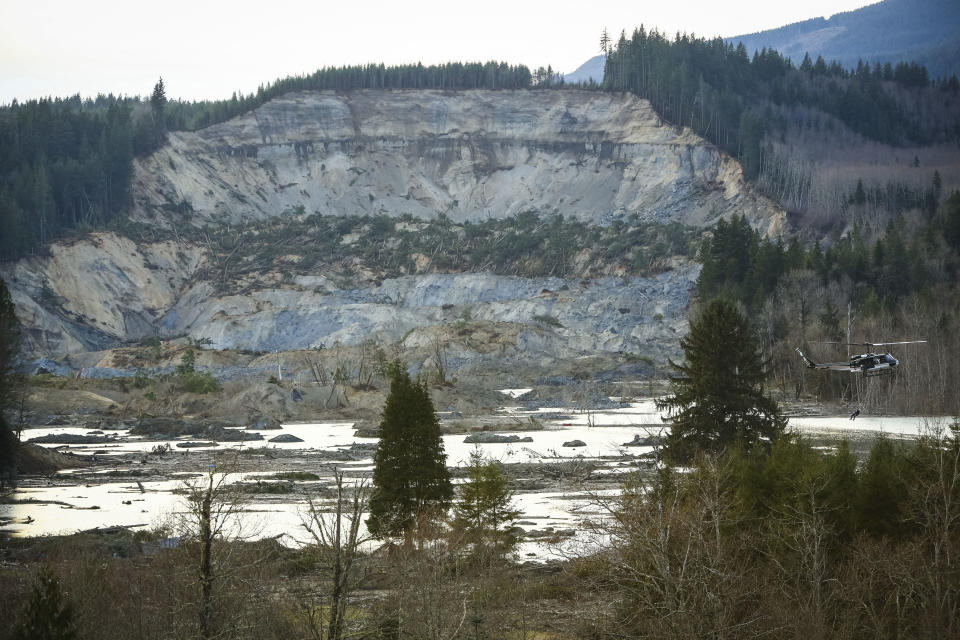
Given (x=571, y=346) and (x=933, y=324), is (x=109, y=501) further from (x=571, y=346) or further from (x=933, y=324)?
(x=571, y=346)

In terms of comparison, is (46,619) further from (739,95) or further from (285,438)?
(739,95)

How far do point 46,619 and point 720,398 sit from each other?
2672 cm

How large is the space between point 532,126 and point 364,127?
29945 mm

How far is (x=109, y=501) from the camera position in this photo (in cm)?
4631

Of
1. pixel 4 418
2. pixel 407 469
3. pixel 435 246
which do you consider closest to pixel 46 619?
pixel 407 469

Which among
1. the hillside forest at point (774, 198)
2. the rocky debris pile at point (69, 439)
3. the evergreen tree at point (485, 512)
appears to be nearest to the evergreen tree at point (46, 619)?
the evergreen tree at point (485, 512)

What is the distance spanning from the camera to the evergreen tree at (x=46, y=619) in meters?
19.0

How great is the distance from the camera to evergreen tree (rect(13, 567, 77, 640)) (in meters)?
19.0

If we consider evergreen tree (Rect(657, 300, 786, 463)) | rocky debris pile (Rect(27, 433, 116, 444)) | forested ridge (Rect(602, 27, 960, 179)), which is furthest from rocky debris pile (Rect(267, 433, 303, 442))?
forested ridge (Rect(602, 27, 960, 179))

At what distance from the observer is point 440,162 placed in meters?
193

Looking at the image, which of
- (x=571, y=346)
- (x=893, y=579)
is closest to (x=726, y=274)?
(x=571, y=346)

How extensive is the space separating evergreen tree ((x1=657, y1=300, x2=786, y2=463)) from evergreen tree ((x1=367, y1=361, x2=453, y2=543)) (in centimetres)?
992

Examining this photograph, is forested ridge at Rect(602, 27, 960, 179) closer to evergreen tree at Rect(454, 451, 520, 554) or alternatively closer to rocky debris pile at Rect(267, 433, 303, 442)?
rocky debris pile at Rect(267, 433, 303, 442)

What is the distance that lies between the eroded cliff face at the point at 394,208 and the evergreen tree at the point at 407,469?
3211 inches
